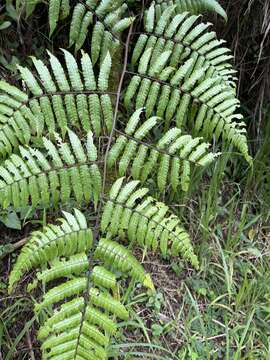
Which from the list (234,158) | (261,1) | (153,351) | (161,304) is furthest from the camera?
(234,158)

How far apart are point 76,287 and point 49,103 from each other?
57 cm

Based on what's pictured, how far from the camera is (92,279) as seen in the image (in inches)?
51.7

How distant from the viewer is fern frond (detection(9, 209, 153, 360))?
48.5 inches

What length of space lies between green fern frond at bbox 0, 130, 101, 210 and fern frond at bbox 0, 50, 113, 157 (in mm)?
69

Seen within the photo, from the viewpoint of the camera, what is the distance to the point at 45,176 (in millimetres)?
1422

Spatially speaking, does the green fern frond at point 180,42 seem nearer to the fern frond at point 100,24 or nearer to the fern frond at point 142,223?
the fern frond at point 100,24

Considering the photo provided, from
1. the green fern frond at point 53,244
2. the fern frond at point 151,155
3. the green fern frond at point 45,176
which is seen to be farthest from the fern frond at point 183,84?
the green fern frond at point 53,244

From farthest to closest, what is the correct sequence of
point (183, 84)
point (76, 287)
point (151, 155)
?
point (183, 84), point (151, 155), point (76, 287)

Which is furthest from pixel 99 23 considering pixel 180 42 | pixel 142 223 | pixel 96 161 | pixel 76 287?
pixel 76 287

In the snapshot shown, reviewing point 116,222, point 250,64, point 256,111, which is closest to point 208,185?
point 256,111

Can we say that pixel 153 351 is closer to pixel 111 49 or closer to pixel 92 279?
pixel 92 279

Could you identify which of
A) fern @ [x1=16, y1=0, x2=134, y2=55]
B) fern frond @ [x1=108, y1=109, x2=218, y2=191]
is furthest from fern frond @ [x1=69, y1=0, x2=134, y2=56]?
fern frond @ [x1=108, y1=109, x2=218, y2=191]

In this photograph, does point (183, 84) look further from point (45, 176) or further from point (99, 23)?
point (45, 176)

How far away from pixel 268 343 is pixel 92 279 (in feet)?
3.85
